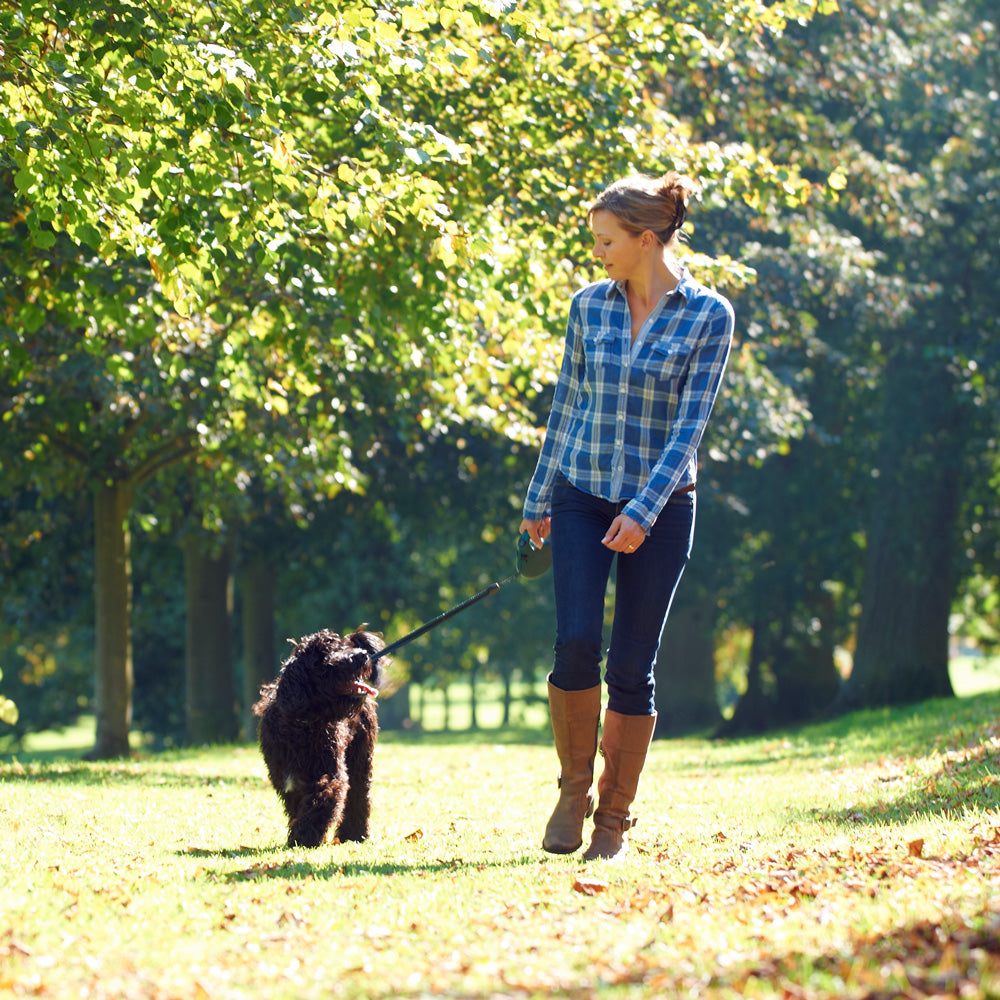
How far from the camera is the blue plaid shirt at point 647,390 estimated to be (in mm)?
4738

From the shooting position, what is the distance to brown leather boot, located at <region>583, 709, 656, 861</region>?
190 inches

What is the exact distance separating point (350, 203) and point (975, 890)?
14.1 feet


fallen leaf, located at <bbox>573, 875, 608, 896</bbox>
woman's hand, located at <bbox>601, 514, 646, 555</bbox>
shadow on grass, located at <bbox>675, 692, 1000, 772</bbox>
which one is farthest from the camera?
shadow on grass, located at <bbox>675, 692, 1000, 772</bbox>

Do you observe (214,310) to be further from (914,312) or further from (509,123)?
(914,312)

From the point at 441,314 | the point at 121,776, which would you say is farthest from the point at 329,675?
Result: the point at 121,776

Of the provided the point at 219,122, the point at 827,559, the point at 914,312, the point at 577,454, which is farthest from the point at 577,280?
the point at 827,559

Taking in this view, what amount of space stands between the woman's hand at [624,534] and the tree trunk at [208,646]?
37.5 feet

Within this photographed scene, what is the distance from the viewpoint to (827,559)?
18.2 meters

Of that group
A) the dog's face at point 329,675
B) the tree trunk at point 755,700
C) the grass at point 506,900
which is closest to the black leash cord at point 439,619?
the dog's face at point 329,675

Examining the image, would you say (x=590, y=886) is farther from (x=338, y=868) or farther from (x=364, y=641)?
(x=364, y=641)

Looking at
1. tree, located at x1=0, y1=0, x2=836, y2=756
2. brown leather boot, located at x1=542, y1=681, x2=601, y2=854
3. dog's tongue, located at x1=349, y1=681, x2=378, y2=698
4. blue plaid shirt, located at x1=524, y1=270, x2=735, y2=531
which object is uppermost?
tree, located at x1=0, y1=0, x2=836, y2=756

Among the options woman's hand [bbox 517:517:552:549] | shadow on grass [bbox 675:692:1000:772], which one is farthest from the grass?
shadow on grass [bbox 675:692:1000:772]

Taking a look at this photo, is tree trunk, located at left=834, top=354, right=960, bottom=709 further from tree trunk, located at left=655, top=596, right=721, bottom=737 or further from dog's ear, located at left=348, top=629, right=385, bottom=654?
dog's ear, located at left=348, top=629, right=385, bottom=654

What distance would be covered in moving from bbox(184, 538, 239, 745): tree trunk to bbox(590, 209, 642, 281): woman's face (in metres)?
11.2
